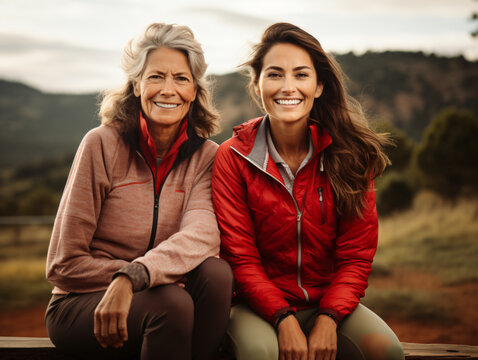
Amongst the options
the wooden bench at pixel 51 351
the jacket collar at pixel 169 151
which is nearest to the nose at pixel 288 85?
the jacket collar at pixel 169 151

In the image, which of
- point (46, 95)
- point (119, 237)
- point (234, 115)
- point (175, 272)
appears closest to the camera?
point (175, 272)

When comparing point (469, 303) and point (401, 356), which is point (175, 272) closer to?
point (401, 356)

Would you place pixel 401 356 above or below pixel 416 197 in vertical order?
above

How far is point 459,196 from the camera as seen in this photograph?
1254 centimetres

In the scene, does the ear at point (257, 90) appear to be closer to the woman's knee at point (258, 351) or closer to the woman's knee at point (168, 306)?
the woman's knee at point (168, 306)

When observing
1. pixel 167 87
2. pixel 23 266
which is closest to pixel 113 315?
pixel 167 87

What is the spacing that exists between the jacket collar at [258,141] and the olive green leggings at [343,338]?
75cm

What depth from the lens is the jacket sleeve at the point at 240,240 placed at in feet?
6.67

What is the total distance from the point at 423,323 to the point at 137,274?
16.4ft

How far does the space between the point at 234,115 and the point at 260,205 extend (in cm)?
4006

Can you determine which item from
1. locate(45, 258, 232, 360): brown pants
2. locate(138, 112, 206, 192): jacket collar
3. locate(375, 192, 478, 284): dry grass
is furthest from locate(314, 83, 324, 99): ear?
locate(375, 192, 478, 284): dry grass

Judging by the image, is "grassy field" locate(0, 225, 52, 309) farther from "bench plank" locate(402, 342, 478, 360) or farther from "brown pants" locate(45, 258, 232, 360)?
"bench plank" locate(402, 342, 478, 360)

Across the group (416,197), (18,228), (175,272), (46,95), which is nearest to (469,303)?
(175,272)

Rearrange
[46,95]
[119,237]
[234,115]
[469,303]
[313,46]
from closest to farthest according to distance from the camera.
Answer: [119,237] → [313,46] → [469,303] → [234,115] → [46,95]
